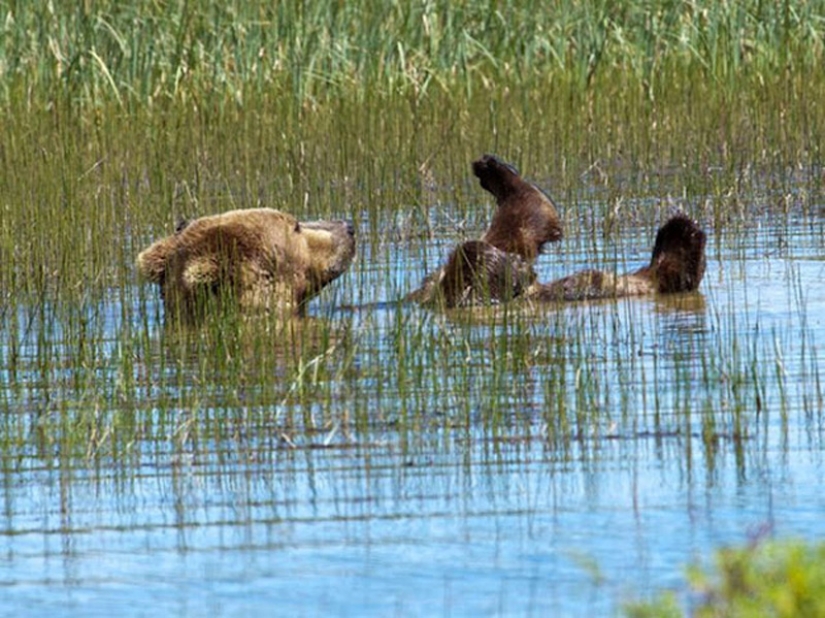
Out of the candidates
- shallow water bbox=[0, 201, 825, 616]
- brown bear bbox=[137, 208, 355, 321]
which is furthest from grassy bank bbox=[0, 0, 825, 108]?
shallow water bbox=[0, 201, 825, 616]

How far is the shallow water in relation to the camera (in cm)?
521

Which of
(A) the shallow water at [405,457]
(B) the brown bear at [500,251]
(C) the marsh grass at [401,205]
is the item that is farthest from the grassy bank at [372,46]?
(A) the shallow water at [405,457]

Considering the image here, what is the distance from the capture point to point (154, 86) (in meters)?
15.7

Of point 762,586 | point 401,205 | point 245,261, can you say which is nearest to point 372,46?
point 401,205

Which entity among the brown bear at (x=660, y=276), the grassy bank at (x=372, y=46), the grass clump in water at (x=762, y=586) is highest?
the grassy bank at (x=372, y=46)

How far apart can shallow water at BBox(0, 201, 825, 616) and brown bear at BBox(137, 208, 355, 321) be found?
8.6 inches

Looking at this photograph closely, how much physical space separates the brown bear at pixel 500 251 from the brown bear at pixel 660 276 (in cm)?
17

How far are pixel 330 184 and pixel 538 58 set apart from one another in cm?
447

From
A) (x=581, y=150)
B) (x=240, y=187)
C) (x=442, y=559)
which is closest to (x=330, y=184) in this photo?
(x=240, y=187)

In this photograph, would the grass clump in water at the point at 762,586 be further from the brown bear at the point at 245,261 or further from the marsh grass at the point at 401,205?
the brown bear at the point at 245,261

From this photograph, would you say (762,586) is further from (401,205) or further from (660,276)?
(401,205)

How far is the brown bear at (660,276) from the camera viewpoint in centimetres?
951

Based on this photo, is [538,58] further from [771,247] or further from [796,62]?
[771,247]

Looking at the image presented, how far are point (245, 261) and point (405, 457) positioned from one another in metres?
2.83
